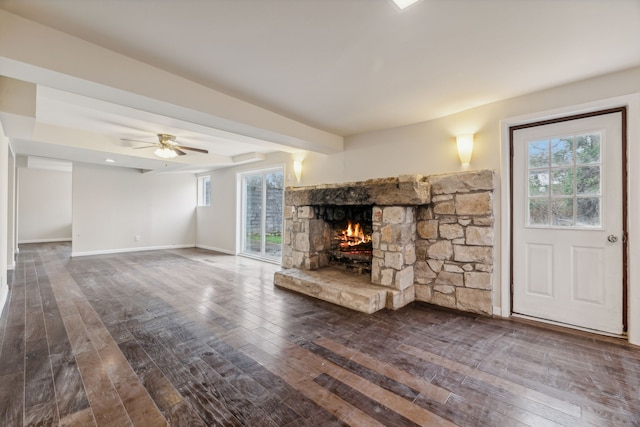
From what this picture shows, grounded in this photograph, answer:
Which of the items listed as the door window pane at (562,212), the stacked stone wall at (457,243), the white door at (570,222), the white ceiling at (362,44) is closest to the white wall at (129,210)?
the white ceiling at (362,44)

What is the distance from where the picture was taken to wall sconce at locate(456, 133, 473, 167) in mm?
3195

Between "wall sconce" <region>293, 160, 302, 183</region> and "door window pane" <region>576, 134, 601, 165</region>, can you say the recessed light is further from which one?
"wall sconce" <region>293, 160, 302, 183</region>

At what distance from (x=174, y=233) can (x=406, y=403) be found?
816cm

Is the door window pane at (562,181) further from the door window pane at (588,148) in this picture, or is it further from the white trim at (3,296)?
the white trim at (3,296)

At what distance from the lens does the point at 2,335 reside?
2500 mm

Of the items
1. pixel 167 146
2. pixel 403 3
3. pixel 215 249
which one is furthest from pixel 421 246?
Answer: pixel 215 249

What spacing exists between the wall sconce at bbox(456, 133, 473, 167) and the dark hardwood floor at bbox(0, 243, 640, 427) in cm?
182

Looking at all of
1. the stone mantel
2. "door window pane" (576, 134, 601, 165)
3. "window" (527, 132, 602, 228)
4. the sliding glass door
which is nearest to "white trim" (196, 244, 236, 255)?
the sliding glass door

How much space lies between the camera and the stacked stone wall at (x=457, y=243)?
121 inches

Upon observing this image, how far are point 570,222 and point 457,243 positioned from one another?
3.47ft

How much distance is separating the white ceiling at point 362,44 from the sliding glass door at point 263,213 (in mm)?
3142

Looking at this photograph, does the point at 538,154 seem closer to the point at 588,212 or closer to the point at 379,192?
the point at 588,212

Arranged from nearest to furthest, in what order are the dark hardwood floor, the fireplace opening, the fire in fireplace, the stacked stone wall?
the dark hardwood floor, the stacked stone wall, the fireplace opening, the fire in fireplace

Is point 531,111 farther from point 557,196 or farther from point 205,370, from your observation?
point 205,370
